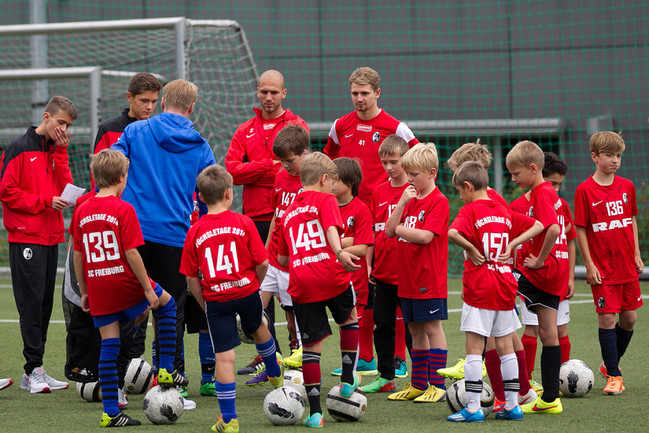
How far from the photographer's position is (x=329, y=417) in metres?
5.23

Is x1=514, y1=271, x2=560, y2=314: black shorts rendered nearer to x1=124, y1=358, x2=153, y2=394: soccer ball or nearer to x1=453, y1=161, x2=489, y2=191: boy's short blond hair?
x1=453, y1=161, x2=489, y2=191: boy's short blond hair

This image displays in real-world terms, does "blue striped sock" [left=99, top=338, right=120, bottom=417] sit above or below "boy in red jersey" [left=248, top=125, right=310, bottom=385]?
below

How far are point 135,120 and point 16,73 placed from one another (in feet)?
17.3

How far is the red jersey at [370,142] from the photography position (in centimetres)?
659

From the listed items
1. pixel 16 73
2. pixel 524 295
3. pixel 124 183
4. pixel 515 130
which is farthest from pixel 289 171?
pixel 515 130

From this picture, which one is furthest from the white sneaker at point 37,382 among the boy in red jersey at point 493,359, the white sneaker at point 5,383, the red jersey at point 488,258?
the red jersey at point 488,258

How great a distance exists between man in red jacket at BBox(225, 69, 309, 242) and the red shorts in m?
2.46

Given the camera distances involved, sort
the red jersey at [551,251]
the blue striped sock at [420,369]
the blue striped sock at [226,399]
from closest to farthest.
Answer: the blue striped sock at [226,399], the red jersey at [551,251], the blue striped sock at [420,369]

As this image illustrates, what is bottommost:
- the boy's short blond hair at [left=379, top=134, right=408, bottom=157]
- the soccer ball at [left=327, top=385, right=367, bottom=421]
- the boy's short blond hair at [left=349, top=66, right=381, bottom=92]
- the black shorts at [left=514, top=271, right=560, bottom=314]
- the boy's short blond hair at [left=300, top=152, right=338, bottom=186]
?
the soccer ball at [left=327, top=385, right=367, bottom=421]

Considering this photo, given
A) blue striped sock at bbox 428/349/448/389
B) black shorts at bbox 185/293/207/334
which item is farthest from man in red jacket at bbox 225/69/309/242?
blue striped sock at bbox 428/349/448/389

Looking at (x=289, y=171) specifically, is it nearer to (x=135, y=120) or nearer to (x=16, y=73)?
(x=135, y=120)

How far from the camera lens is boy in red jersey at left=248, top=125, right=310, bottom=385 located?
19.4 ft

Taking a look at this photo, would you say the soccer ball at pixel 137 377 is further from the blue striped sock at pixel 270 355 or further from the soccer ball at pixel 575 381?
the soccer ball at pixel 575 381

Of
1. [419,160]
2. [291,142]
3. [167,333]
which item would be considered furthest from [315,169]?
[167,333]
